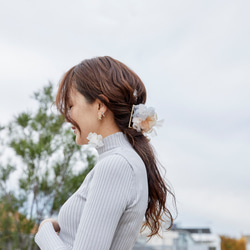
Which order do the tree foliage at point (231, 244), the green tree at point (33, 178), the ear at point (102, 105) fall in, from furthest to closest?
the tree foliage at point (231, 244) < the green tree at point (33, 178) < the ear at point (102, 105)

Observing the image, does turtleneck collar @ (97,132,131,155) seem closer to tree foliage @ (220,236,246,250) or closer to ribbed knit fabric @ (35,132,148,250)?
ribbed knit fabric @ (35,132,148,250)

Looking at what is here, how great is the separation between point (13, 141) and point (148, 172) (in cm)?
535

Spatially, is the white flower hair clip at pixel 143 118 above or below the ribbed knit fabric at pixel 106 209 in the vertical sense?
above

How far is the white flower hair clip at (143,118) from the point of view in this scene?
1.22 m

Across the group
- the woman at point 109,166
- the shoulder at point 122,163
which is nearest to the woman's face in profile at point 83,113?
the woman at point 109,166

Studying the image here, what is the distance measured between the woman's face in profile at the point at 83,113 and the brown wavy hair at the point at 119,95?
0.04 feet

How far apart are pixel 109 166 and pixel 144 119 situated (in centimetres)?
21

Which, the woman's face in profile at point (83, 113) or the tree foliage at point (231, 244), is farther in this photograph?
the tree foliage at point (231, 244)

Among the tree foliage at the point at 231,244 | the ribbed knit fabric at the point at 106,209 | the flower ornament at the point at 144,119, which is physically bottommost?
the tree foliage at the point at 231,244

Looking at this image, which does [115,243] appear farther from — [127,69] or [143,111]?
[127,69]

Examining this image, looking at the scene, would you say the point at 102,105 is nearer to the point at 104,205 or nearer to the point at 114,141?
the point at 114,141

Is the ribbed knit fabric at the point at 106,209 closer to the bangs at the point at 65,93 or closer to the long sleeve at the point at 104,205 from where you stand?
the long sleeve at the point at 104,205

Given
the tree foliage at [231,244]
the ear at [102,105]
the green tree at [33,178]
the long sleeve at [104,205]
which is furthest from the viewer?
the tree foliage at [231,244]

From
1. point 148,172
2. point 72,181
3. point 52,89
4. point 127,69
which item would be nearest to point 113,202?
point 148,172
